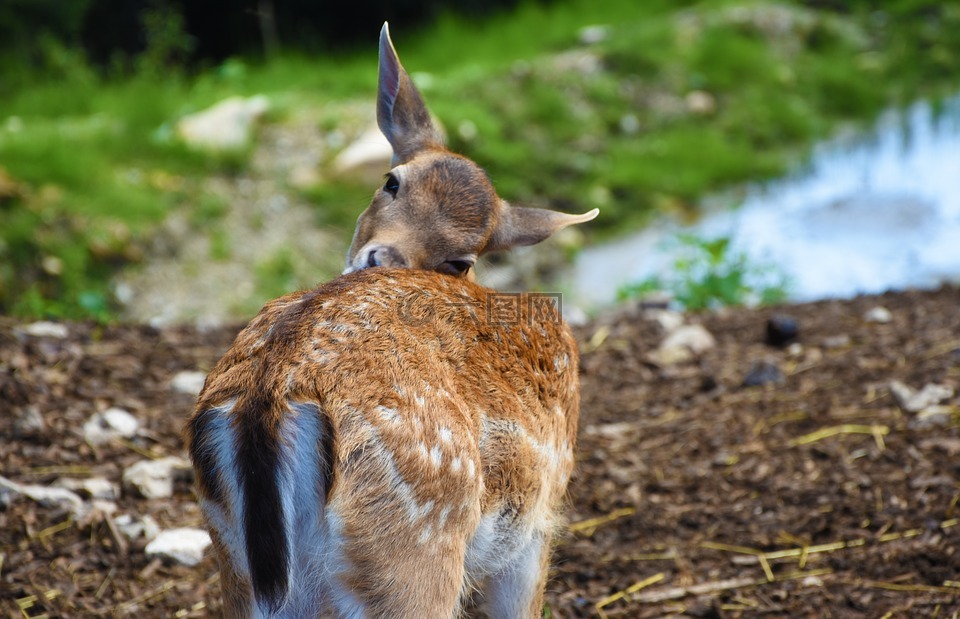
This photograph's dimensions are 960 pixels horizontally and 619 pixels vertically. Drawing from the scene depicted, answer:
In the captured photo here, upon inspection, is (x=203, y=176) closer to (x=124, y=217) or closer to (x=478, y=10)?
(x=124, y=217)

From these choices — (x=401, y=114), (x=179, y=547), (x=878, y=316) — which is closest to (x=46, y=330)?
(x=179, y=547)

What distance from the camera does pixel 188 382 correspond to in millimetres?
5102

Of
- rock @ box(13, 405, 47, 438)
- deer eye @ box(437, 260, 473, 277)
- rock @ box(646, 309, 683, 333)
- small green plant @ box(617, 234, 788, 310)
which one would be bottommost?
small green plant @ box(617, 234, 788, 310)

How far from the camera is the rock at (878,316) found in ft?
19.0

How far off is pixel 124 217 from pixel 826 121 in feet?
25.2

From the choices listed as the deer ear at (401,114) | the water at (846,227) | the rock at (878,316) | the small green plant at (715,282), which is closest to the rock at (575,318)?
the small green plant at (715,282)

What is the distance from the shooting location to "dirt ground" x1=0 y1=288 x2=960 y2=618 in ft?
12.1

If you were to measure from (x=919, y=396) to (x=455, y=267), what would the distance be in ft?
7.53

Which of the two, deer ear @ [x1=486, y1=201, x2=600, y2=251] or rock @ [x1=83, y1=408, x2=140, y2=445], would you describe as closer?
deer ear @ [x1=486, y1=201, x2=600, y2=251]

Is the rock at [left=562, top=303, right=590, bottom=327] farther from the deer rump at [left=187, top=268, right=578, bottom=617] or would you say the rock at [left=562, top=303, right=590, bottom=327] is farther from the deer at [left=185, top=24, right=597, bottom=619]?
the deer rump at [left=187, top=268, right=578, bottom=617]

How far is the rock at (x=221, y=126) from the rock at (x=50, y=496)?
5.33 m

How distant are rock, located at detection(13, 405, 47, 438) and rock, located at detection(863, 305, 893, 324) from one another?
4.32 m

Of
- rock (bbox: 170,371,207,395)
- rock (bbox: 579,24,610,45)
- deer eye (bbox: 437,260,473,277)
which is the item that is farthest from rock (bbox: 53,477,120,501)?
rock (bbox: 579,24,610,45)

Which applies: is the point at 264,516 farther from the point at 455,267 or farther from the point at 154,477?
the point at 154,477
